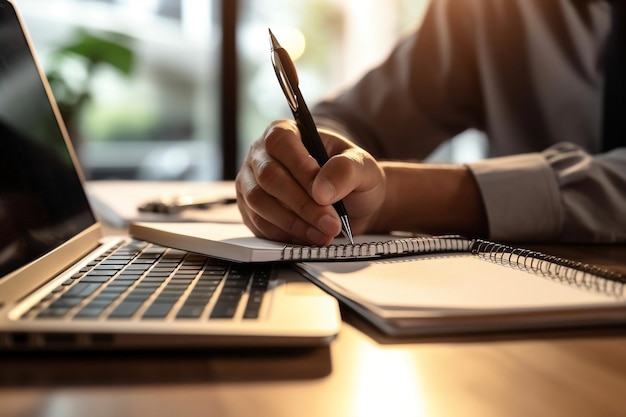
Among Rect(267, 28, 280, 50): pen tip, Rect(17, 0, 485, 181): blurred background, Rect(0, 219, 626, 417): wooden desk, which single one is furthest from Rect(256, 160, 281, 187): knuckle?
Rect(17, 0, 485, 181): blurred background

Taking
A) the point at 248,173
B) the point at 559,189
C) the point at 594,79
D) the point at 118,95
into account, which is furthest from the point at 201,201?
the point at 118,95

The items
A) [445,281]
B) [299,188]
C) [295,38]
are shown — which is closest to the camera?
[445,281]

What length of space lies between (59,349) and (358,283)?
19cm

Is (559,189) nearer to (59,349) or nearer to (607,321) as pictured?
(607,321)

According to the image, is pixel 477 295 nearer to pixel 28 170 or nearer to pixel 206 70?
pixel 28 170

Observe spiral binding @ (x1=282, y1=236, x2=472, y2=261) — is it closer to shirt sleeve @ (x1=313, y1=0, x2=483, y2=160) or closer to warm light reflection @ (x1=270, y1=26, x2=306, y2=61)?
shirt sleeve @ (x1=313, y1=0, x2=483, y2=160)

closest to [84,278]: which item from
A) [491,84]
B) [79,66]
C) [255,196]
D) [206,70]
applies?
[255,196]

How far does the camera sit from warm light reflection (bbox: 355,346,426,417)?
27 cm

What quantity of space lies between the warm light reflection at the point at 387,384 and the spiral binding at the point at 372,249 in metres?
0.14

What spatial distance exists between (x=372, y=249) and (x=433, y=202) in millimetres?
230

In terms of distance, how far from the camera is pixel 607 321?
1.22 feet

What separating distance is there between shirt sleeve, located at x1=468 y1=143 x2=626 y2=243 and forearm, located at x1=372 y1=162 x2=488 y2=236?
0.03m

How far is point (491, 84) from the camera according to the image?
46.0 inches

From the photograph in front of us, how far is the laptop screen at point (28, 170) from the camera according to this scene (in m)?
0.42
